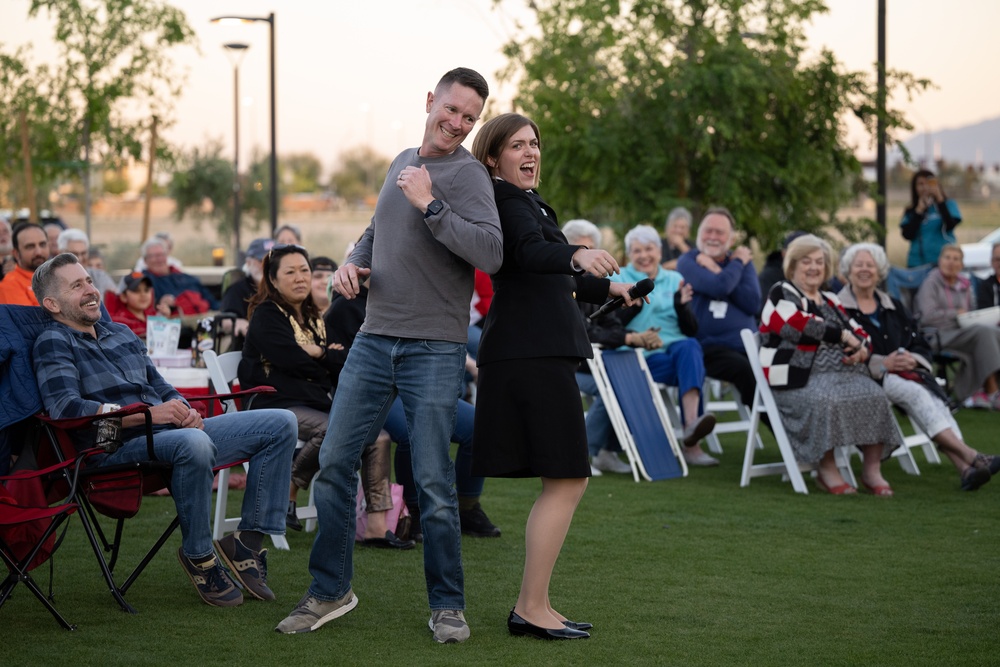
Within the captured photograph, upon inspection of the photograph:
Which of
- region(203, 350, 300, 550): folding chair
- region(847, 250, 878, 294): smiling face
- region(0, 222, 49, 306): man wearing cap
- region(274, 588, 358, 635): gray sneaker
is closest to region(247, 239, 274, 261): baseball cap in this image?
region(0, 222, 49, 306): man wearing cap

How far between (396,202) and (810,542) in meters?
2.95

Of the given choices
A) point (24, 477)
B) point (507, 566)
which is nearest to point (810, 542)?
point (507, 566)

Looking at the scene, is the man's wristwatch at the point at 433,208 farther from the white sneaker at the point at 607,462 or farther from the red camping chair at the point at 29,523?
the white sneaker at the point at 607,462

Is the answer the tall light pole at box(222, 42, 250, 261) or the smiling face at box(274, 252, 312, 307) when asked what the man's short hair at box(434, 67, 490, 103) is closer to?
Result: the smiling face at box(274, 252, 312, 307)

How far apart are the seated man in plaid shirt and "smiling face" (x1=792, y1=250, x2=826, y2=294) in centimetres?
351

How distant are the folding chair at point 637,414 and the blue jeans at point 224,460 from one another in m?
3.19

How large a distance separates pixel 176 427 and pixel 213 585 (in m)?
0.65

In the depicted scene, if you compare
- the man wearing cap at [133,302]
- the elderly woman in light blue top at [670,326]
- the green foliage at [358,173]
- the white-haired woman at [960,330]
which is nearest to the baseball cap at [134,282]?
the man wearing cap at [133,302]

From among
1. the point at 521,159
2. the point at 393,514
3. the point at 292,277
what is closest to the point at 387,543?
the point at 393,514

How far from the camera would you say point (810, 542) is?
19.8 ft

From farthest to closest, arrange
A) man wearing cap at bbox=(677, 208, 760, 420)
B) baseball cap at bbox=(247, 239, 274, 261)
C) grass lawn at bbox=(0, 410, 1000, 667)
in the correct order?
baseball cap at bbox=(247, 239, 274, 261)
man wearing cap at bbox=(677, 208, 760, 420)
grass lawn at bbox=(0, 410, 1000, 667)

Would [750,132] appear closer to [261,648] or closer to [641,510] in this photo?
[641,510]

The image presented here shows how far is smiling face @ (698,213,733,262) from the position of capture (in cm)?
866

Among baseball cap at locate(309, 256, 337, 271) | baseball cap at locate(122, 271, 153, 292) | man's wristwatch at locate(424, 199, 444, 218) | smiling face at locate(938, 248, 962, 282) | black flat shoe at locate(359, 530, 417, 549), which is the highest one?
man's wristwatch at locate(424, 199, 444, 218)
